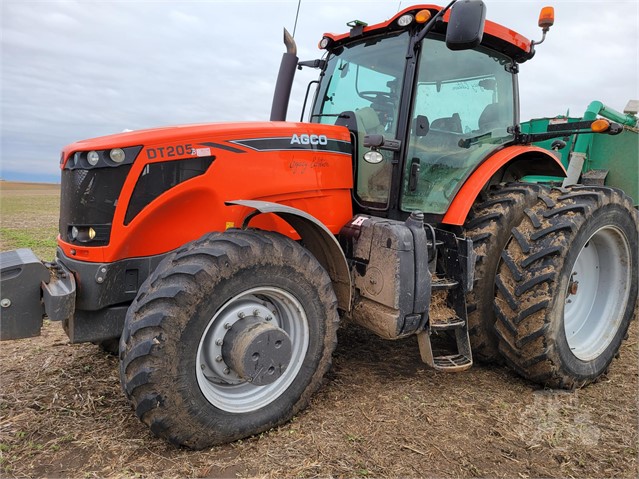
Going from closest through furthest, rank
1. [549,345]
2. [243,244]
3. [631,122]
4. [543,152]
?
[243,244], [549,345], [543,152], [631,122]

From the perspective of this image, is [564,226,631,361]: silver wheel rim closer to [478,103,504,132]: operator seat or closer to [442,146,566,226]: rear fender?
[442,146,566,226]: rear fender

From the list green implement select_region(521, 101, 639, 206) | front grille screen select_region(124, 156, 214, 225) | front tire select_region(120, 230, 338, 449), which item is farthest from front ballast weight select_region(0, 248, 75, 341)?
green implement select_region(521, 101, 639, 206)

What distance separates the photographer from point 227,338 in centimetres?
246

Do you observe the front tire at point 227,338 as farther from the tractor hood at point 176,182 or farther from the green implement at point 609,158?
the green implement at point 609,158

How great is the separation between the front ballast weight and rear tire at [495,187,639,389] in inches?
105

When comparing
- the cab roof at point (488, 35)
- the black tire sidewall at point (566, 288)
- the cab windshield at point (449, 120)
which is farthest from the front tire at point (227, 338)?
the cab roof at point (488, 35)

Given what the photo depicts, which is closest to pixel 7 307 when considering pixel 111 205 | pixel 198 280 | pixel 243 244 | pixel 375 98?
pixel 111 205

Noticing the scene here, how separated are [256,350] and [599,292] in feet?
9.88

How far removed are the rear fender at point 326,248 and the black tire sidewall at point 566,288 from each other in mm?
1390

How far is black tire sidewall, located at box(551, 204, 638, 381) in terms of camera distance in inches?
123

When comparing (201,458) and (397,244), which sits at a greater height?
(397,244)

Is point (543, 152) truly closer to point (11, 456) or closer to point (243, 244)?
point (243, 244)

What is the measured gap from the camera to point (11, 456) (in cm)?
229

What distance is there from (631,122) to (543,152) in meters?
2.61
